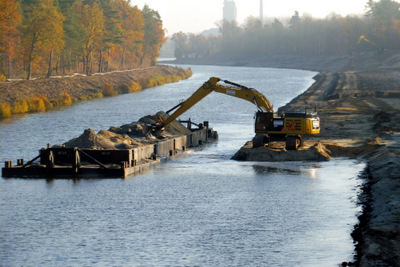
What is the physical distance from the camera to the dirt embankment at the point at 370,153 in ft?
83.9

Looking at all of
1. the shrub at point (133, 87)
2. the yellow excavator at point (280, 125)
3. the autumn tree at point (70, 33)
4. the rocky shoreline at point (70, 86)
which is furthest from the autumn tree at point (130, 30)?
the yellow excavator at point (280, 125)

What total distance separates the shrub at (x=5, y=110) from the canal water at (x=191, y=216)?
96.6 ft

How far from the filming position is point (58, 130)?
6650cm

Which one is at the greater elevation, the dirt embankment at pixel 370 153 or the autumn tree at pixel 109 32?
the autumn tree at pixel 109 32

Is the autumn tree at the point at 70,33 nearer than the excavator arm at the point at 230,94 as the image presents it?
No

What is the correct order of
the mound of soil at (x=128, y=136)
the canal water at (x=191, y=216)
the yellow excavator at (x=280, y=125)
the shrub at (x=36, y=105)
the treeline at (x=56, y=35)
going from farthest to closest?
the treeline at (x=56, y=35) < the shrub at (x=36, y=105) < the yellow excavator at (x=280, y=125) < the mound of soil at (x=128, y=136) < the canal water at (x=191, y=216)

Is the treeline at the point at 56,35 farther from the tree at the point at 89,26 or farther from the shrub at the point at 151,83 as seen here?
the shrub at the point at 151,83

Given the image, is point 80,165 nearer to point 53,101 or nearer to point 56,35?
point 53,101

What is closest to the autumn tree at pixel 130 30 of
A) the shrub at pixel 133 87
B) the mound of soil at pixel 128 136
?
the shrub at pixel 133 87

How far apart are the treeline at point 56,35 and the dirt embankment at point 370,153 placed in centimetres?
4061

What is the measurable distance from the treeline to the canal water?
52.5 metres

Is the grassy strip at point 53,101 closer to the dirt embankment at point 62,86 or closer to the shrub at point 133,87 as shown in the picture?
the shrub at point 133,87

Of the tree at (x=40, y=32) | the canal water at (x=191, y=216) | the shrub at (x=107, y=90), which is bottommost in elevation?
the canal water at (x=191, y=216)

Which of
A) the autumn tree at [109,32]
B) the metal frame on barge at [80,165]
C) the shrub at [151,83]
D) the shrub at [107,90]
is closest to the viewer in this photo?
the metal frame on barge at [80,165]
